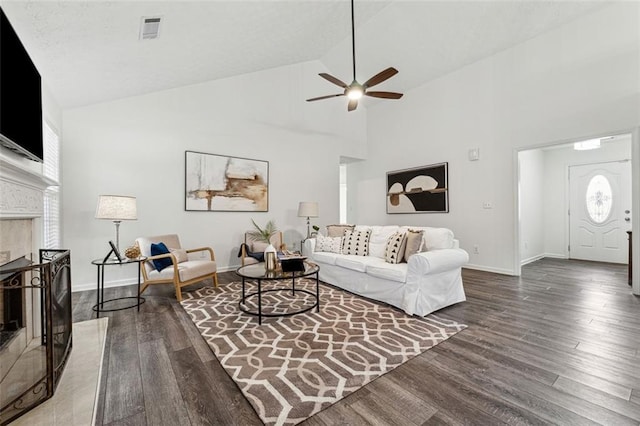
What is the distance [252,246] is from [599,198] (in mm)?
6937

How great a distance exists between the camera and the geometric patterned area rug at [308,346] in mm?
1624

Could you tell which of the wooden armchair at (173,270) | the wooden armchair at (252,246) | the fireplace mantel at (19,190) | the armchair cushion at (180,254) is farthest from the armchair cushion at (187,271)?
the fireplace mantel at (19,190)

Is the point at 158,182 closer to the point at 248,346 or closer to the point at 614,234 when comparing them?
the point at 248,346

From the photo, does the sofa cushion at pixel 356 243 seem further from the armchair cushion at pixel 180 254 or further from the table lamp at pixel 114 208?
the table lamp at pixel 114 208

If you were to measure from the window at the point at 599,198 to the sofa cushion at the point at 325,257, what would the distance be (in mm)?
5726

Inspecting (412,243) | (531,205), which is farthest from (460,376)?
(531,205)

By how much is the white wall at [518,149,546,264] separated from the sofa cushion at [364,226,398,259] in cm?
351

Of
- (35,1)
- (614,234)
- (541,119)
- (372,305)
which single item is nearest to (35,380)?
(35,1)

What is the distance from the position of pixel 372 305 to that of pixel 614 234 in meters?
5.76

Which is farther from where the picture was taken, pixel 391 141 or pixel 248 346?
pixel 391 141

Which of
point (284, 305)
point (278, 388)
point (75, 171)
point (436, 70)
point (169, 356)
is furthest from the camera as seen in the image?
point (436, 70)

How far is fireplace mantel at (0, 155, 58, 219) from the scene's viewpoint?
165 cm

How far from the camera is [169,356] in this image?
207 cm

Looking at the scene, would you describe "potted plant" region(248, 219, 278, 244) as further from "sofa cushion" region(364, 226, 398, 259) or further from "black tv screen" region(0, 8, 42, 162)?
"black tv screen" region(0, 8, 42, 162)
